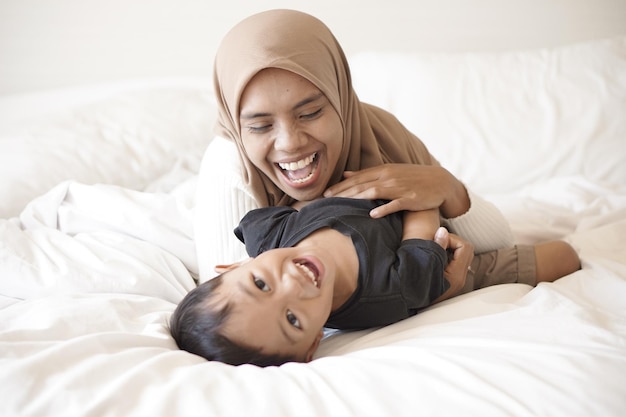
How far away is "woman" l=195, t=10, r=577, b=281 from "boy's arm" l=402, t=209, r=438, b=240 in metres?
0.03

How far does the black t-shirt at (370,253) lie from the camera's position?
4.21ft

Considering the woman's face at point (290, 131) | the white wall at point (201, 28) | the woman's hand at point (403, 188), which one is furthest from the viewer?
the white wall at point (201, 28)

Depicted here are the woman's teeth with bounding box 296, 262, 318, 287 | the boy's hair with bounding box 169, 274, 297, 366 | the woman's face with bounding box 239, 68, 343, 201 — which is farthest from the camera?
the woman's face with bounding box 239, 68, 343, 201

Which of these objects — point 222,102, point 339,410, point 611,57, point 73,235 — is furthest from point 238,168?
point 611,57

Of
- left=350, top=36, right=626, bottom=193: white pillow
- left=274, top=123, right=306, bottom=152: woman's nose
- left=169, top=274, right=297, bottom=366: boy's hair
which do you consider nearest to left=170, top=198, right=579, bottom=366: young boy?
left=169, top=274, right=297, bottom=366: boy's hair

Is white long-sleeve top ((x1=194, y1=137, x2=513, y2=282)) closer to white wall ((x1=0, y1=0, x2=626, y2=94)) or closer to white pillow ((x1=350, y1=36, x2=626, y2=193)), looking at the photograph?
white pillow ((x1=350, y1=36, x2=626, y2=193))

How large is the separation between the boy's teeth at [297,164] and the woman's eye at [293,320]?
1.26ft

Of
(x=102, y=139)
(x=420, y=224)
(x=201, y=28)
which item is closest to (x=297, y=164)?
(x=420, y=224)

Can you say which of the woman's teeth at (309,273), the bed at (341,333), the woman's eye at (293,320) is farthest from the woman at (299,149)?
the woman's eye at (293,320)

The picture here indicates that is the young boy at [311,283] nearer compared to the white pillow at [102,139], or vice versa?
the young boy at [311,283]

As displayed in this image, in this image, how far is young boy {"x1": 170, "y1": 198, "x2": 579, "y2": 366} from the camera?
1177mm

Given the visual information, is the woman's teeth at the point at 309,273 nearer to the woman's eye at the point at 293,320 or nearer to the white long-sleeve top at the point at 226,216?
the woman's eye at the point at 293,320

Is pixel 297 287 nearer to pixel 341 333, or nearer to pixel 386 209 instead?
pixel 341 333

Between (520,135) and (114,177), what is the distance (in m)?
1.55
